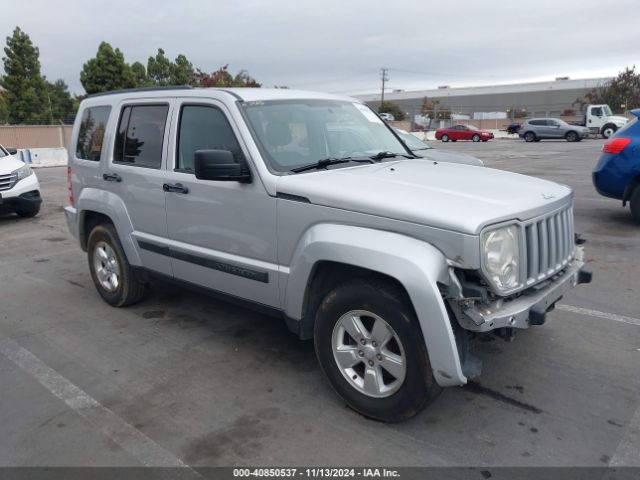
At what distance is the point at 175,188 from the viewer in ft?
14.2

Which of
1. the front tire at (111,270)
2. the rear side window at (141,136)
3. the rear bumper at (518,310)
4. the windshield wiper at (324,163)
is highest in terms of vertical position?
the rear side window at (141,136)

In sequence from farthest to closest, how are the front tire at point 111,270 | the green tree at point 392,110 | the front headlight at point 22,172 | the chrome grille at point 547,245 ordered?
1. the green tree at point 392,110
2. the front headlight at point 22,172
3. the front tire at point 111,270
4. the chrome grille at point 547,245

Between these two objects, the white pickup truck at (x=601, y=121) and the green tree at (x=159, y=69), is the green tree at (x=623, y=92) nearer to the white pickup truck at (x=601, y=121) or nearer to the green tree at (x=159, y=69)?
the white pickup truck at (x=601, y=121)

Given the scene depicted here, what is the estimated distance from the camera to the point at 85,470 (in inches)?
116

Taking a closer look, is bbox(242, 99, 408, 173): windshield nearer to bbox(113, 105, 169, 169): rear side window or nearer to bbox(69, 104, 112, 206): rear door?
bbox(113, 105, 169, 169): rear side window

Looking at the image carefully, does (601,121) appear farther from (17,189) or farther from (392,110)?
(392,110)

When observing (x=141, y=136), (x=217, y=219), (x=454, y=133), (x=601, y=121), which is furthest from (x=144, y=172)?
(x=454, y=133)

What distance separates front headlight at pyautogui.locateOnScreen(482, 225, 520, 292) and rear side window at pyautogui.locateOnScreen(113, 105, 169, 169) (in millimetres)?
2782

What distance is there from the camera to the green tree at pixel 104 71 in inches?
1473

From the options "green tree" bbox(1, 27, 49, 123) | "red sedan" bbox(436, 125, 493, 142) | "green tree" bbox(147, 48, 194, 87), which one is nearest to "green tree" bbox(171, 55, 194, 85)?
"green tree" bbox(147, 48, 194, 87)

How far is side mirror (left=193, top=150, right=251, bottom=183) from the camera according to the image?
3.58 meters

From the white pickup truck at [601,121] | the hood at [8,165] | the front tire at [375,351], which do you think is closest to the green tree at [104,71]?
the hood at [8,165]

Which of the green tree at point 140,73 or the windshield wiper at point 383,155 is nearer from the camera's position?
the windshield wiper at point 383,155

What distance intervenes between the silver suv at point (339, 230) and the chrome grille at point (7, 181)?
5629 mm
